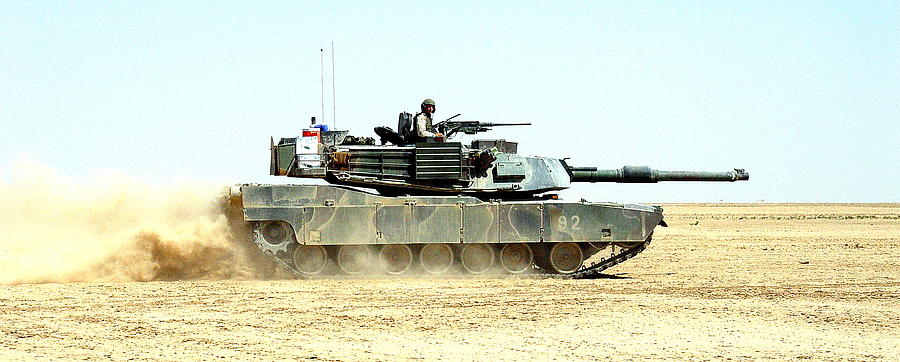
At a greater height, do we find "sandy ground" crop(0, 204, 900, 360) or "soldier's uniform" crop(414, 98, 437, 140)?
"soldier's uniform" crop(414, 98, 437, 140)

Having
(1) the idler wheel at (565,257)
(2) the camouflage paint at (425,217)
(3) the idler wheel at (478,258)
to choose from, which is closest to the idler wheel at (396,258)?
(2) the camouflage paint at (425,217)

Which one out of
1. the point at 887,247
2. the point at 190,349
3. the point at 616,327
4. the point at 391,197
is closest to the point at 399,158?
the point at 391,197

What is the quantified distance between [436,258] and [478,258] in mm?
842

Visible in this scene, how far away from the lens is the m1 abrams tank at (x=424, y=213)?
21406 mm

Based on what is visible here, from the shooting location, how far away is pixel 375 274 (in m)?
21.9

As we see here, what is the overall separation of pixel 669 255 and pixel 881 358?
741 inches

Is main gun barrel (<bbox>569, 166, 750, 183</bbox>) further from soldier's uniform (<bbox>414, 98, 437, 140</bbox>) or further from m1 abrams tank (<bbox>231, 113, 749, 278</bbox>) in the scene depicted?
soldier's uniform (<bbox>414, 98, 437, 140</bbox>)

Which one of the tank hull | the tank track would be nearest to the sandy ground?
the tank track

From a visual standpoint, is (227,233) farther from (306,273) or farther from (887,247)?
(887,247)

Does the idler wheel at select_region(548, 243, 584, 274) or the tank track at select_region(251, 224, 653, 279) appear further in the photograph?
the idler wheel at select_region(548, 243, 584, 274)

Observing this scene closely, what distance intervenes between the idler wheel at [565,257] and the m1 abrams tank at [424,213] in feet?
0.07

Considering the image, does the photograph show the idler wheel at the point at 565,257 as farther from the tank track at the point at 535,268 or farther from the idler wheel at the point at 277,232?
the idler wheel at the point at 277,232

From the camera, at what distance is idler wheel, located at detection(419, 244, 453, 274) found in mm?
21859

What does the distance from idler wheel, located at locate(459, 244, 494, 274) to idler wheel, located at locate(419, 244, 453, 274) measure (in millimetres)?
335
